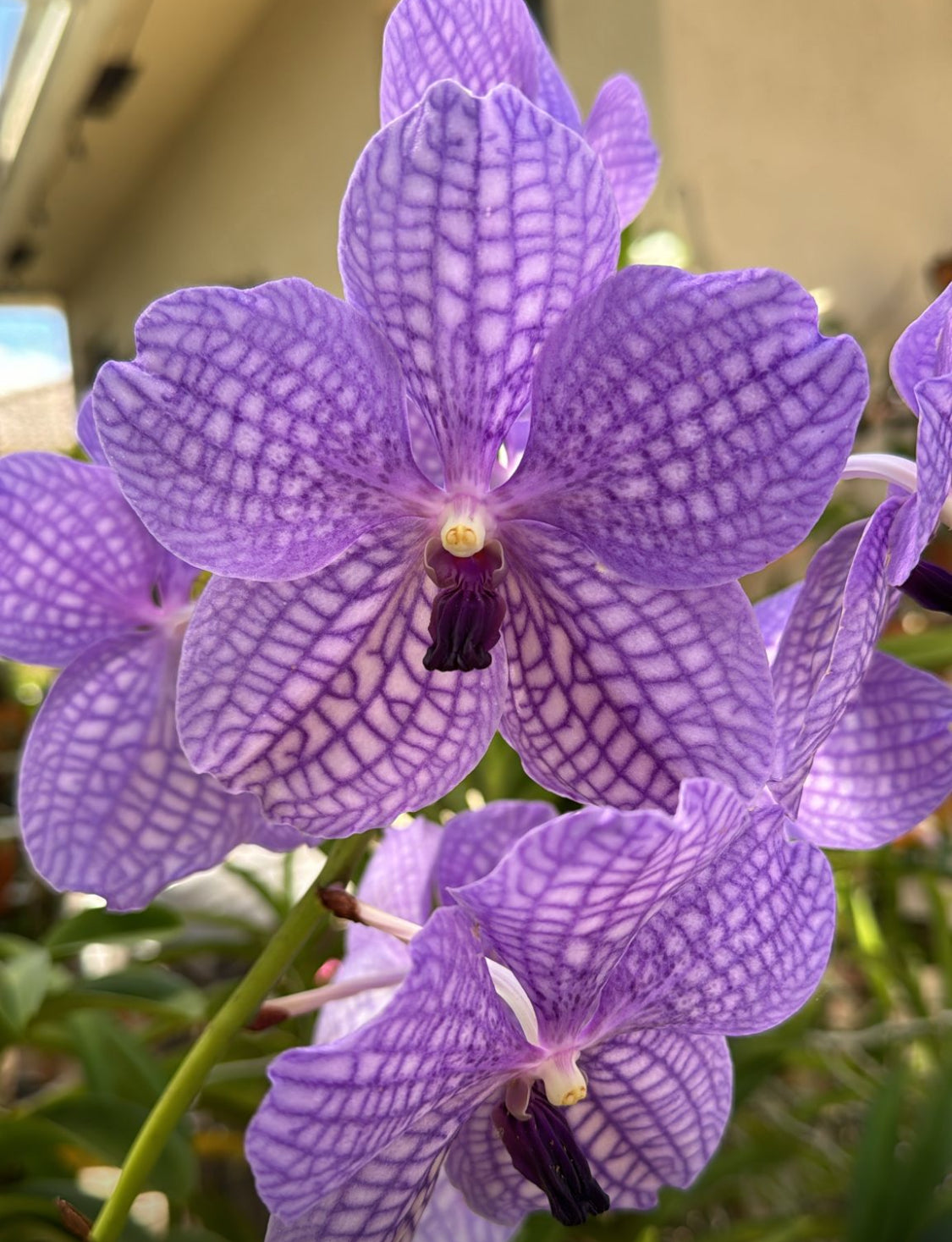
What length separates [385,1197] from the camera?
0.34 metres

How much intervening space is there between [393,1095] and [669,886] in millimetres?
97

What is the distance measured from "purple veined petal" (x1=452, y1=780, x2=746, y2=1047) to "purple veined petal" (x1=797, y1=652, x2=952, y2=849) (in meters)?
0.15

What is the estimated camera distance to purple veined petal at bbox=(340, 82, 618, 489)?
12.1 inches

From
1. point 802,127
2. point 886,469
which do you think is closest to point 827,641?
point 886,469

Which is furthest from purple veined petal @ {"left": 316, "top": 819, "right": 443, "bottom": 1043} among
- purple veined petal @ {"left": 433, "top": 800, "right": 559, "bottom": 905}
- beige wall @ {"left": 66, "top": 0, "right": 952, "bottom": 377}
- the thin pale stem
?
beige wall @ {"left": 66, "top": 0, "right": 952, "bottom": 377}

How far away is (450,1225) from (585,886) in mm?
261

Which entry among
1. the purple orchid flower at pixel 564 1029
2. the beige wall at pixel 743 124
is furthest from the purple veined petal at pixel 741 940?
the beige wall at pixel 743 124

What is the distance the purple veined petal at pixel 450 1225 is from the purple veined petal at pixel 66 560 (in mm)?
280

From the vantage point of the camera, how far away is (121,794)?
18.2 inches

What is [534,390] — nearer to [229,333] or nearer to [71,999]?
[229,333]

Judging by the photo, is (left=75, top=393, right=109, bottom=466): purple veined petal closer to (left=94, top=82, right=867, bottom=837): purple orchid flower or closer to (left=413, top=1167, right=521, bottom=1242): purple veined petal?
(left=94, top=82, right=867, bottom=837): purple orchid flower

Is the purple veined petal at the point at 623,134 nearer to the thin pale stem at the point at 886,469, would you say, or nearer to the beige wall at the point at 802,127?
the thin pale stem at the point at 886,469

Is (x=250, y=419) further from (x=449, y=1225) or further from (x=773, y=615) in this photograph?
(x=449, y=1225)

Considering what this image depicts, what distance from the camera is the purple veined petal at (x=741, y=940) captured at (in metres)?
0.34
